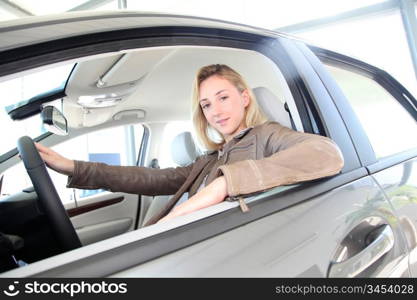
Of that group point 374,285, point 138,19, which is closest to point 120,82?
point 138,19

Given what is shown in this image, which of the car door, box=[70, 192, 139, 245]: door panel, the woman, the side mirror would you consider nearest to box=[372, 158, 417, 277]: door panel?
the car door

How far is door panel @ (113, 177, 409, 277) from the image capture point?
1.83 ft

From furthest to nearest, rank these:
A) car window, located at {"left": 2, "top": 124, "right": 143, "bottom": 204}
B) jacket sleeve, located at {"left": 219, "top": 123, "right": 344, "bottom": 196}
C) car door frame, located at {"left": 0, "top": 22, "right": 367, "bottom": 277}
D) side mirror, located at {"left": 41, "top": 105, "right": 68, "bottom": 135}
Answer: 1. car window, located at {"left": 2, "top": 124, "right": 143, "bottom": 204}
2. side mirror, located at {"left": 41, "top": 105, "right": 68, "bottom": 135}
3. jacket sleeve, located at {"left": 219, "top": 123, "right": 344, "bottom": 196}
4. car door frame, located at {"left": 0, "top": 22, "right": 367, "bottom": 277}

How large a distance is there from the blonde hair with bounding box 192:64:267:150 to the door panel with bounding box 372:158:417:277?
0.47 meters

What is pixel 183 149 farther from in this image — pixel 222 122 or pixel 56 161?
pixel 56 161

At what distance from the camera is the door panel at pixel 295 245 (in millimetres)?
559

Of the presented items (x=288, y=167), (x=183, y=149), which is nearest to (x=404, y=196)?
(x=288, y=167)

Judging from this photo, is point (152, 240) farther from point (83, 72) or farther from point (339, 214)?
point (83, 72)

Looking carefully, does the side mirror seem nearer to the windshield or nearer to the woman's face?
the windshield

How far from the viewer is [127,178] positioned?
141cm

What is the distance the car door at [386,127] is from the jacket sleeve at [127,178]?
80 centimetres

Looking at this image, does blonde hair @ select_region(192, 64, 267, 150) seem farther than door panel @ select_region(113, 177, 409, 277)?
Yes

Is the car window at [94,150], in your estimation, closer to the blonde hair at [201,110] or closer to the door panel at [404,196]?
the blonde hair at [201,110]

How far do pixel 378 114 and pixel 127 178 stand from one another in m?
1.23
